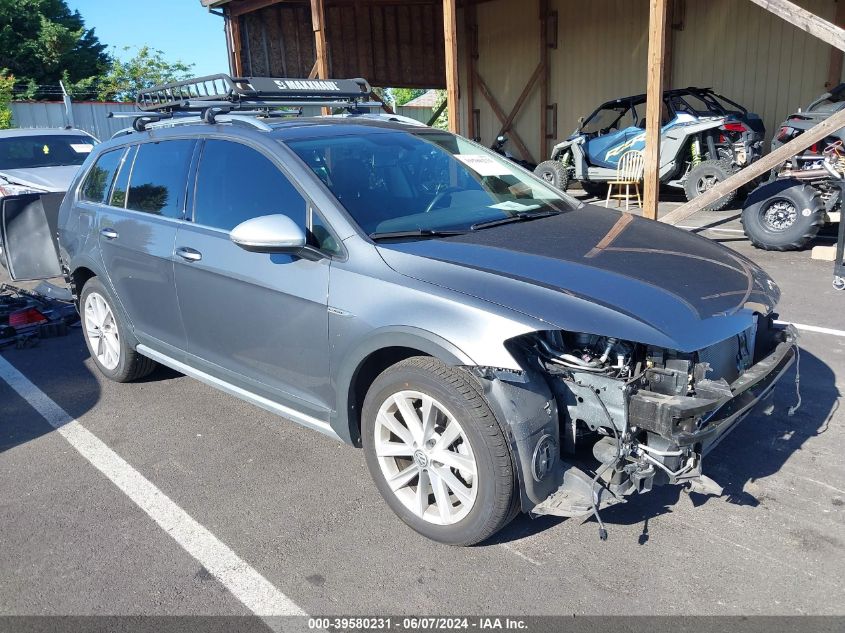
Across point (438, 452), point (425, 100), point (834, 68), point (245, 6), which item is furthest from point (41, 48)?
point (438, 452)

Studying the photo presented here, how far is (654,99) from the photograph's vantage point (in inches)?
343

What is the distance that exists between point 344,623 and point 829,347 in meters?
4.20

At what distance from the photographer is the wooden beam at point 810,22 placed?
7309mm

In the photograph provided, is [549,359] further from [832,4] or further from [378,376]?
[832,4]

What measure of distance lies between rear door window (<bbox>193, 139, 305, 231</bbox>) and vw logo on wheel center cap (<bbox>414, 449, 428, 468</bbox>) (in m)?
1.23

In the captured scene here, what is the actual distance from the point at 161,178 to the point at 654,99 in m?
6.41

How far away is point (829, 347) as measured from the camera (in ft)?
17.0

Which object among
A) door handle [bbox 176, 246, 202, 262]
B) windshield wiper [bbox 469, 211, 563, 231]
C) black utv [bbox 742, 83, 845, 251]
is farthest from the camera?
black utv [bbox 742, 83, 845, 251]

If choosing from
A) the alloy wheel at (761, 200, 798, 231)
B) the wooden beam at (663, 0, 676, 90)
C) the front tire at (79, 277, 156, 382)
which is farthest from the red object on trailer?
the wooden beam at (663, 0, 676, 90)

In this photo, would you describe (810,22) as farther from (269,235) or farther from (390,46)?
(390,46)

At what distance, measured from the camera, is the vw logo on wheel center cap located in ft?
10.0

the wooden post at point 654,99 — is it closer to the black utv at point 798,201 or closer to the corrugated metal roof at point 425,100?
the black utv at point 798,201

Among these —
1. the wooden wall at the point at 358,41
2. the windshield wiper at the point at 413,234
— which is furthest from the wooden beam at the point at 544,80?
the windshield wiper at the point at 413,234

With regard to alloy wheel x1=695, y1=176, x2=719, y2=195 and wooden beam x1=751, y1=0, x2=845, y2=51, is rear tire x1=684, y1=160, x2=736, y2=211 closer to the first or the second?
alloy wheel x1=695, y1=176, x2=719, y2=195
